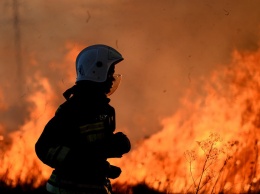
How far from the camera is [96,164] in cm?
406

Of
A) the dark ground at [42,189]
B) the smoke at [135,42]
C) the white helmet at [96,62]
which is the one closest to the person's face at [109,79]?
the white helmet at [96,62]

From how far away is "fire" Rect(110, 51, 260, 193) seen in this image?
10.4m

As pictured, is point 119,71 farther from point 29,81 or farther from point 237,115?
point 237,115

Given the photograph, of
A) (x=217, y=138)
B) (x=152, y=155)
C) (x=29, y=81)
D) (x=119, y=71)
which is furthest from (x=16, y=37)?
(x=217, y=138)

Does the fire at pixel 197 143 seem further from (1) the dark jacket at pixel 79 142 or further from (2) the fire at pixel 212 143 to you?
(1) the dark jacket at pixel 79 142

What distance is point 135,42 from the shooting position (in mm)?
10680

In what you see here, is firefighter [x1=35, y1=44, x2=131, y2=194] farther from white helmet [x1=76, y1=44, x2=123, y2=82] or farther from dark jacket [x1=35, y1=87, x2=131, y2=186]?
white helmet [x1=76, y1=44, x2=123, y2=82]

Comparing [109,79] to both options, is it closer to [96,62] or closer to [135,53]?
[96,62]

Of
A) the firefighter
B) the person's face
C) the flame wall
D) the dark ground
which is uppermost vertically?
the flame wall

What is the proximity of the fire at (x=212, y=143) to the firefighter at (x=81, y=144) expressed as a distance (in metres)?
6.35

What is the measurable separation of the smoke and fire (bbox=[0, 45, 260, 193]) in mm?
202

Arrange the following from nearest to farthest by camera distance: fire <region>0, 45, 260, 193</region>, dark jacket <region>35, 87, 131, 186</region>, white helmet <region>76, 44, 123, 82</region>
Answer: dark jacket <region>35, 87, 131, 186</region> < white helmet <region>76, 44, 123, 82</region> < fire <region>0, 45, 260, 193</region>

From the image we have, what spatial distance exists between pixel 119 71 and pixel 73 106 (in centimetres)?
692

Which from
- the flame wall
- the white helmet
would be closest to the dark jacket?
the white helmet
